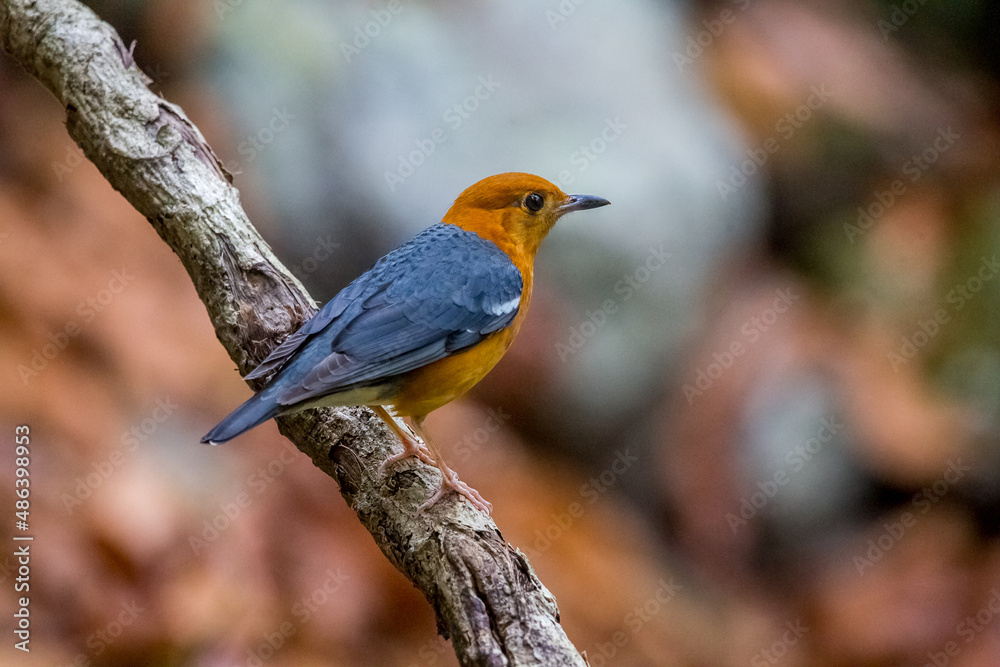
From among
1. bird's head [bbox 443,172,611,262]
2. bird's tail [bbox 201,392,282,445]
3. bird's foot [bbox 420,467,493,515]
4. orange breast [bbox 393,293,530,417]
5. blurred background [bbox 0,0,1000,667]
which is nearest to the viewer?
bird's tail [bbox 201,392,282,445]

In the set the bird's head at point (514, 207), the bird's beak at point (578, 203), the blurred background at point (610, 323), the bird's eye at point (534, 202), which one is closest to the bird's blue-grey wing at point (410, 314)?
the bird's head at point (514, 207)

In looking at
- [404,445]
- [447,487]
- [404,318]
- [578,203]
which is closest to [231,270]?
[404,318]

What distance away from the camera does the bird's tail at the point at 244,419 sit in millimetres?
3027

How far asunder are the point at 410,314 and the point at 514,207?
3.26 feet

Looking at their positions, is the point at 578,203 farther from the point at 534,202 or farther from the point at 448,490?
the point at 448,490

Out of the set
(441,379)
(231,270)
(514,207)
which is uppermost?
(514,207)

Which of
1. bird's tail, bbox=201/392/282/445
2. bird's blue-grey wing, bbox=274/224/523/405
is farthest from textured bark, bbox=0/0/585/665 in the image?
bird's tail, bbox=201/392/282/445

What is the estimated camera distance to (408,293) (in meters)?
3.90

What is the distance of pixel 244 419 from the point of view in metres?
3.11

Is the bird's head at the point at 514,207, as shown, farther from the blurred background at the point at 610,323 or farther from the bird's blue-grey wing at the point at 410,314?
the blurred background at the point at 610,323

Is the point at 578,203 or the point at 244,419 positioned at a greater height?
the point at 578,203

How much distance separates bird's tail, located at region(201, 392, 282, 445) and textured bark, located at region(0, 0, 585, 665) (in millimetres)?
545

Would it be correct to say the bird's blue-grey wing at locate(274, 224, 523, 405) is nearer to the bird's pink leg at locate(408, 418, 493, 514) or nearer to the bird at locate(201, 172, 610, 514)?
the bird at locate(201, 172, 610, 514)

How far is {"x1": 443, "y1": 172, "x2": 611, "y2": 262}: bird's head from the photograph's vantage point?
443 centimetres
